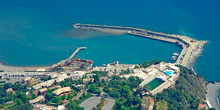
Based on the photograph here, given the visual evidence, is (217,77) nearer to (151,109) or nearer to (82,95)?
(151,109)

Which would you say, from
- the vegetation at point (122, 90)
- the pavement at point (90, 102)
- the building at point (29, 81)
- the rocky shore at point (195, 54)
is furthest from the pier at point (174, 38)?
the building at point (29, 81)

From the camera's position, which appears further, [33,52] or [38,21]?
[38,21]

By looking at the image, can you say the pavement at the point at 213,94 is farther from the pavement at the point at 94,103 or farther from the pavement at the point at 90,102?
the pavement at the point at 90,102

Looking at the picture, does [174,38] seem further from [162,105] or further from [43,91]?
[43,91]

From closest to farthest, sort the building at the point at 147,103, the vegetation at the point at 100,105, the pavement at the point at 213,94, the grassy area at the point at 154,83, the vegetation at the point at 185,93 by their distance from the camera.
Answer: the vegetation at the point at 100,105
the building at the point at 147,103
the vegetation at the point at 185,93
the grassy area at the point at 154,83
the pavement at the point at 213,94

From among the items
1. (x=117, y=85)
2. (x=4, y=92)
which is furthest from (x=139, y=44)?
(x=4, y=92)

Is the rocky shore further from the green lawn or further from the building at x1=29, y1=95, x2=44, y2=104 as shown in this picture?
the building at x1=29, y1=95, x2=44, y2=104
